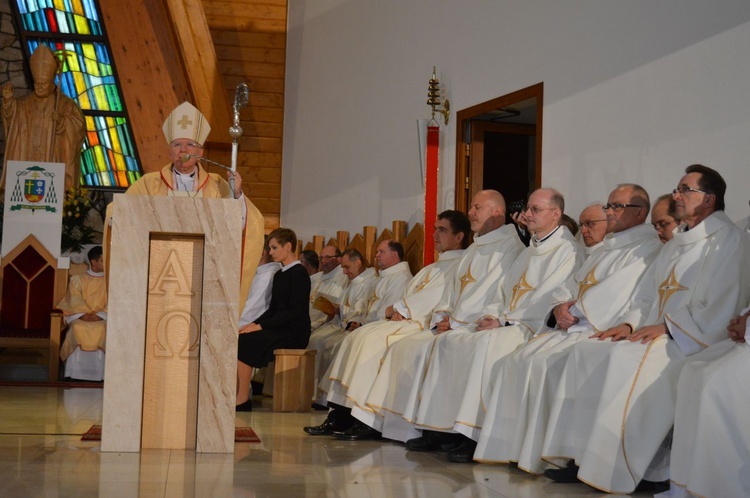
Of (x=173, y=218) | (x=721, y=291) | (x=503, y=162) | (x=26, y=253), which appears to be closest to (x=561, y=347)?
(x=721, y=291)

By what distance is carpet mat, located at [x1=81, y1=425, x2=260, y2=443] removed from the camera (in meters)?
5.23

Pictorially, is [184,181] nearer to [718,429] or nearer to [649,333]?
[649,333]

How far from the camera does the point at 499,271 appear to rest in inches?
231

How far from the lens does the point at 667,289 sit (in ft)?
14.5

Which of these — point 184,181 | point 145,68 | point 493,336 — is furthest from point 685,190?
point 145,68

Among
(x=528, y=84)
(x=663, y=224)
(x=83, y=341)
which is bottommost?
(x=83, y=341)

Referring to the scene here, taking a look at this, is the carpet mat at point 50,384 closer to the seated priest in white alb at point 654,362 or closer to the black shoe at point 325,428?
the black shoe at point 325,428

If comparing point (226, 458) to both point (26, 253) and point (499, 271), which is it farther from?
point (26, 253)

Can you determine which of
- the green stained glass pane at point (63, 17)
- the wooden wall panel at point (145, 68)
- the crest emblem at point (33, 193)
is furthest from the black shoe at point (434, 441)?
the green stained glass pane at point (63, 17)

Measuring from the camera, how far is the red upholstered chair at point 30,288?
394 inches

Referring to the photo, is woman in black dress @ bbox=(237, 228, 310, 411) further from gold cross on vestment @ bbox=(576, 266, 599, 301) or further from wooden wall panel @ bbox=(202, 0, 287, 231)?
wooden wall panel @ bbox=(202, 0, 287, 231)

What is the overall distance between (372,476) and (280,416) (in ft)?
8.81

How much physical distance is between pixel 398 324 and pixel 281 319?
1.24m

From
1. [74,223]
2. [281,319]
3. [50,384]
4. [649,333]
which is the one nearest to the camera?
[649,333]
